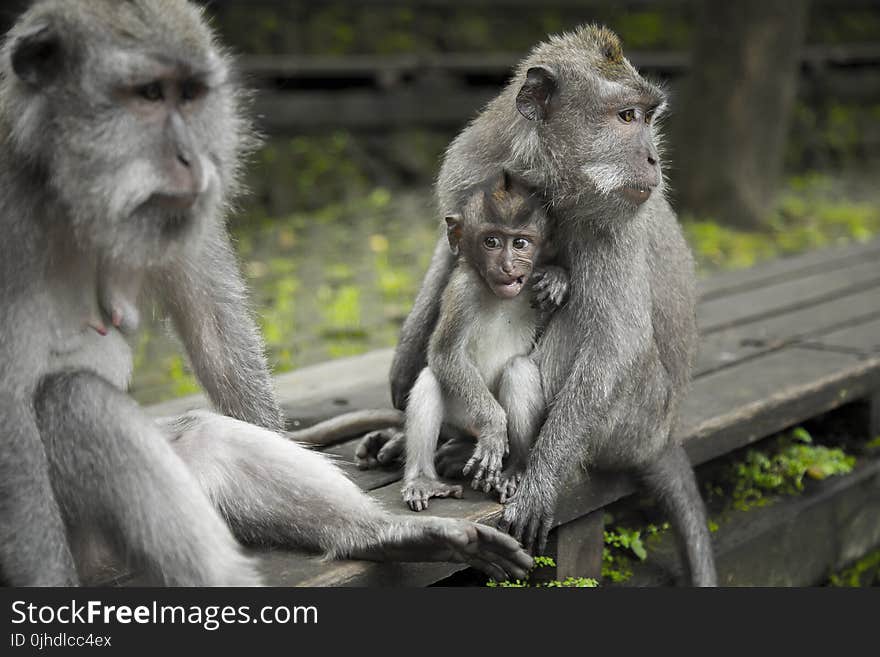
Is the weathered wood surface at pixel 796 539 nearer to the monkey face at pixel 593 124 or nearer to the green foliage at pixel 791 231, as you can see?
the monkey face at pixel 593 124

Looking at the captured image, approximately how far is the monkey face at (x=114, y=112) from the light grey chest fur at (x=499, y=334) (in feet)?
3.82

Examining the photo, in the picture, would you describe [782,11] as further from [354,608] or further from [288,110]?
[354,608]

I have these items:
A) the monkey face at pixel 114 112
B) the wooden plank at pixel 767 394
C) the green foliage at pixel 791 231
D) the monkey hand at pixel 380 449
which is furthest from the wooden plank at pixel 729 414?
the green foliage at pixel 791 231

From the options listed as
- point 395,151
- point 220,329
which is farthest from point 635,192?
point 395,151

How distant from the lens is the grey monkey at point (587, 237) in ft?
11.6

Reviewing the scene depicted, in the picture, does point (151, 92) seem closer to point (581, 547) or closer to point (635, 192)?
Result: point (635, 192)

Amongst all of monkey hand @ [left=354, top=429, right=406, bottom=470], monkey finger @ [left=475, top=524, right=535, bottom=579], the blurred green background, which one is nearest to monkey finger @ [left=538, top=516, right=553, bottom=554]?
monkey finger @ [left=475, top=524, right=535, bottom=579]

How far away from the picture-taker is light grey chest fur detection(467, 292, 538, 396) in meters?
3.61

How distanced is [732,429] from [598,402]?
104 cm

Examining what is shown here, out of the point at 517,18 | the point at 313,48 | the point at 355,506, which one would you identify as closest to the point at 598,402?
the point at 355,506

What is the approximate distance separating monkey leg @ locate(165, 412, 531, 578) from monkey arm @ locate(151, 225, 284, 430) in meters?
0.32

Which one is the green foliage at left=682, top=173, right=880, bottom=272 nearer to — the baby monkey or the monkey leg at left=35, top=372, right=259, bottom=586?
the baby monkey

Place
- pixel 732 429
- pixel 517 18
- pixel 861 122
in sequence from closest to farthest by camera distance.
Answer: pixel 732 429, pixel 517 18, pixel 861 122

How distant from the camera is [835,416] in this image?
216 inches
